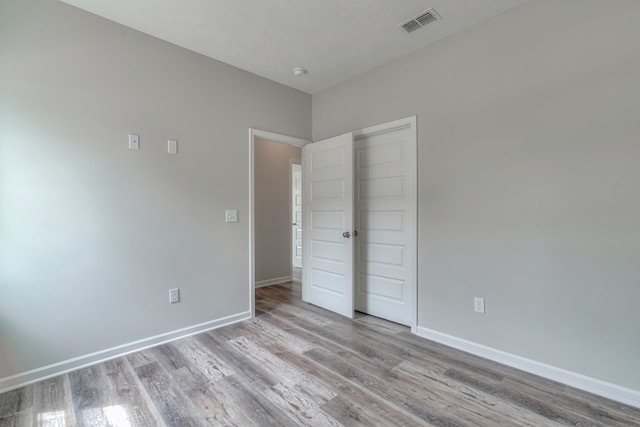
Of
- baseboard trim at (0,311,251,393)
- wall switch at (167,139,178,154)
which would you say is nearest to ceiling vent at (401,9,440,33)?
wall switch at (167,139,178,154)

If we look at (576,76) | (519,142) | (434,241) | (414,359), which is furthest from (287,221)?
(576,76)

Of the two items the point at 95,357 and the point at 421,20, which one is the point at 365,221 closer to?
the point at 421,20

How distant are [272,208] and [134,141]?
253cm

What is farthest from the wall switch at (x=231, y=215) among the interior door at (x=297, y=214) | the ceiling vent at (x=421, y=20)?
the interior door at (x=297, y=214)

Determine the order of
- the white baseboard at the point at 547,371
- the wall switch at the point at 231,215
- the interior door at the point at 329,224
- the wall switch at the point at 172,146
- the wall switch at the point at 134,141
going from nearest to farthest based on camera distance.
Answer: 1. the white baseboard at the point at 547,371
2. the wall switch at the point at 134,141
3. the wall switch at the point at 172,146
4. the wall switch at the point at 231,215
5. the interior door at the point at 329,224

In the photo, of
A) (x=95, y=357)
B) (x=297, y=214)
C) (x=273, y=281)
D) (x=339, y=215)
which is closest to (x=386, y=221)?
(x=339, y=215)

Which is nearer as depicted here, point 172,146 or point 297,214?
point 172,146

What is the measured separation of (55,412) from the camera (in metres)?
1.71

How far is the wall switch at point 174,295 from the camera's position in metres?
2.65

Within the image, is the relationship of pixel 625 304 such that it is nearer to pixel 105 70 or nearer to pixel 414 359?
pixel 414 359

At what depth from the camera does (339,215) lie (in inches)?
128

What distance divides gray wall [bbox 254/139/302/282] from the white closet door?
1.84 metres

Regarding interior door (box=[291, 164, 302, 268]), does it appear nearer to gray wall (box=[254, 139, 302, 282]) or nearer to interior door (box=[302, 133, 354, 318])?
gray wall (box=[254, 139, 302, 282])

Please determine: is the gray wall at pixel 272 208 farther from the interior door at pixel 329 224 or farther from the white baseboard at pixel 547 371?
the white baseboard at pixel 547 371
